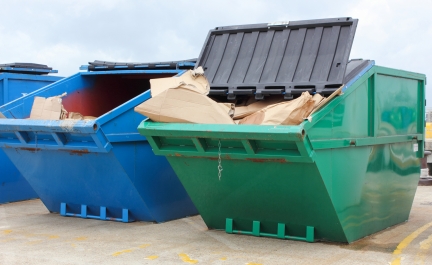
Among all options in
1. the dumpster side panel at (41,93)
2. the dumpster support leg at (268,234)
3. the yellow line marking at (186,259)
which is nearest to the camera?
the yellow line marking at (186,259)

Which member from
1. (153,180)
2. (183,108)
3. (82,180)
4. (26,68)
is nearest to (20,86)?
(26,68)

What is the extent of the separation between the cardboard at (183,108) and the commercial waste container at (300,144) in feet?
0.33

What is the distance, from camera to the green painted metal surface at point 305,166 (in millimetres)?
5207

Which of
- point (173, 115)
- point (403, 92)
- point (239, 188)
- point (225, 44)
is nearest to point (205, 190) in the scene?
point (239, 188)

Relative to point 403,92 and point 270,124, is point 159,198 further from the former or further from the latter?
point 403,92

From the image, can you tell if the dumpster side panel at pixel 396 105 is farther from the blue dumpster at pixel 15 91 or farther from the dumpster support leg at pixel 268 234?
the blue dumpster at pixel 15 91

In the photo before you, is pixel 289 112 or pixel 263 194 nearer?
pixel 289 112

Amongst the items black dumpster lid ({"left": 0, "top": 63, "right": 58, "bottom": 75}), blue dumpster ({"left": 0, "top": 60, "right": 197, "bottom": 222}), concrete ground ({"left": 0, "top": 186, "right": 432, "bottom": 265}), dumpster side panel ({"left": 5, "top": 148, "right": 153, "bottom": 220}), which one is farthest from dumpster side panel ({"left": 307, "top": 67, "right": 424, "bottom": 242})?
black dumpster lid ({"left": 0, "top": 63, "right": 58, "bottom": 75})

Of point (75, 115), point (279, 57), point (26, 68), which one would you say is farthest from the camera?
point (26, 68)

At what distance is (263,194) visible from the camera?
18.7 feet

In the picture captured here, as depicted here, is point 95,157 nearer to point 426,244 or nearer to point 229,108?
point 229,108

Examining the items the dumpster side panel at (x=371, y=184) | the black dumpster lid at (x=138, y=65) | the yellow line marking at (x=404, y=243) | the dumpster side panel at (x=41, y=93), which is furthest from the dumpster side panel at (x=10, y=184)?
the yellow line marking at (x=404, y=243)

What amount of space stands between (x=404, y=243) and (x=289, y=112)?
6.54ft

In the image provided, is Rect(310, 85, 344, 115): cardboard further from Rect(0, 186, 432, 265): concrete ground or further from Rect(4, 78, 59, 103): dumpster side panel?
Rect(4, 78, 59, 103): dumpster side panel
